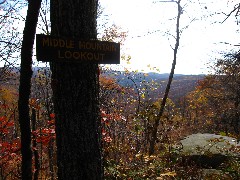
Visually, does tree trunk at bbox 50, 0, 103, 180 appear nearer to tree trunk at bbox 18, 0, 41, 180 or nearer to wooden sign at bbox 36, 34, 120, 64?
wooden sign at bbox 36, 34, 120, 64

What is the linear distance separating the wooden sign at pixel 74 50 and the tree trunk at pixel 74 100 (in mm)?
64

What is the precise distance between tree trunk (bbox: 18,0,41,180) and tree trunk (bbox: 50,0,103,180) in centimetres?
259

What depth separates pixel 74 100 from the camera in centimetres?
264

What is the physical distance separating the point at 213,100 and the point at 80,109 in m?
21.4

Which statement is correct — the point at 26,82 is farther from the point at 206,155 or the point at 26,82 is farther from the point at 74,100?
the point at 206,155

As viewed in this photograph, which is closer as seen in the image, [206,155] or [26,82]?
[26,82]

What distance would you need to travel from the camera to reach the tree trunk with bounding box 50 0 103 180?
2633mm

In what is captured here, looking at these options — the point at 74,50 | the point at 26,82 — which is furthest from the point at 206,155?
the point at 74,50

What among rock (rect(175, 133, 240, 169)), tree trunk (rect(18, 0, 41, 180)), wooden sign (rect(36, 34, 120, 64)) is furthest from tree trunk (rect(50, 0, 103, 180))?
rock (rect(175, 133, 240, 169))

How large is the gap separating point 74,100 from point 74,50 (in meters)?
0.47

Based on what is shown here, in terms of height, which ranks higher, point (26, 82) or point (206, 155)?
point (26, 82)

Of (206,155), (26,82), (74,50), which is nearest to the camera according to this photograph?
(74,50)

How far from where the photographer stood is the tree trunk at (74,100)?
2.63 m

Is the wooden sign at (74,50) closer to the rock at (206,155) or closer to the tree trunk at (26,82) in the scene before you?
the tree trunk at (26,82)
